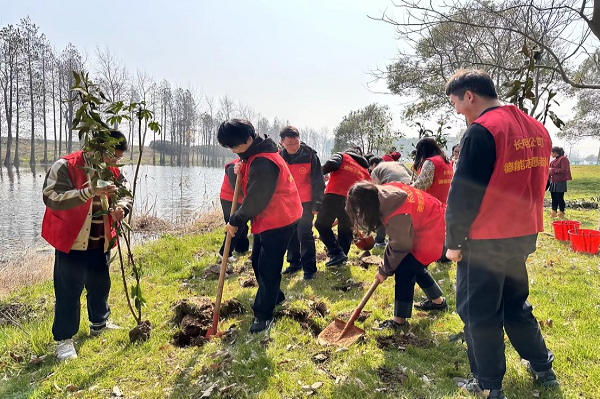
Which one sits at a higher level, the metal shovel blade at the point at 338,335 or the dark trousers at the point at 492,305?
the dark trousers at the point at 492,305

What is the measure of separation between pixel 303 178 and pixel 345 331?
2.90m

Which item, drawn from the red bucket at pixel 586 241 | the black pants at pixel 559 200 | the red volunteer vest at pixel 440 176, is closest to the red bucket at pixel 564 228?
the red bucket at pixel 586 241

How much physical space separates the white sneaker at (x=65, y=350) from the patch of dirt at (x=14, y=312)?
177cm

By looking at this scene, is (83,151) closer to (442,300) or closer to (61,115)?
(442,300)

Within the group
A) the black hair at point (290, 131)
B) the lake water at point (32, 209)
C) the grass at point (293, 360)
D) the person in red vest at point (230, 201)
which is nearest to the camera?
the grass at point (293, 360)

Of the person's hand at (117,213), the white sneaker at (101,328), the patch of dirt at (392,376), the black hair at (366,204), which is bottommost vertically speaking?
the white sneaker at (101,328)

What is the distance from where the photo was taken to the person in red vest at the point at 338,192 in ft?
18.4

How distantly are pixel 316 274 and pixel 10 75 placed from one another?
38.3m

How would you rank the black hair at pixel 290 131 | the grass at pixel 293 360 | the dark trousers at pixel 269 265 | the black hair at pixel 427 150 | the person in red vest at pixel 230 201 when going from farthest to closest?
the person in red vest at pixel 230 201 → the black hair at pixel 290 131 → the black hair at pixel 427 150 → the dark trousers at pixel 269 265 → the grass at pixel 293 360

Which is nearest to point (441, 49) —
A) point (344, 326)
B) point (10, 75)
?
point (344, 326)

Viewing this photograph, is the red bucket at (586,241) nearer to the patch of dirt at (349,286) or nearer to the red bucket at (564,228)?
the red bucket at (564,228)

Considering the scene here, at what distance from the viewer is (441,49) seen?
13.0 metres

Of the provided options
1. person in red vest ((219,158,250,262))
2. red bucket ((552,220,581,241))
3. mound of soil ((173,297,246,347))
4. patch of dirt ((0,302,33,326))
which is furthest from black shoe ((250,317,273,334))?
red bucket ((552,220,581,241))

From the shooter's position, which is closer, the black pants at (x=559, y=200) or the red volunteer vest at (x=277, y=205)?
the red volunteer vest at (x=277, y=205)
